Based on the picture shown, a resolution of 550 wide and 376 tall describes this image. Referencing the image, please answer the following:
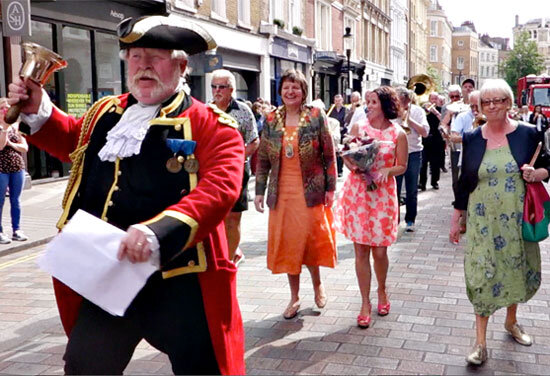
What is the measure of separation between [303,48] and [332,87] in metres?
6.77

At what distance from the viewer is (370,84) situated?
4212 centimetres

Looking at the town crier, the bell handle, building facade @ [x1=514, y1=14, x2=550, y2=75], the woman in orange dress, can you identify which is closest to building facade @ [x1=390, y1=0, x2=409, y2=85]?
Result: the woman in orange dress

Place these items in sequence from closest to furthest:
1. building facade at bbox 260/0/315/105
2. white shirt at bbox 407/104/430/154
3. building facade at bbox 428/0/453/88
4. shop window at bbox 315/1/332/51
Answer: white shirt at bbox 407/104/430/154 → building facade at bbox 260/0/315/105 → shop window at bbox 315/1/332/51 → building facade at bbox 428/0/453/88

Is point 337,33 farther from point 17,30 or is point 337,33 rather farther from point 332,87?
point 17,30

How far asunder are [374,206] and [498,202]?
3.62ft

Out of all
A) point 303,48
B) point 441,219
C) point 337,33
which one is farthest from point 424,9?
point 441,219

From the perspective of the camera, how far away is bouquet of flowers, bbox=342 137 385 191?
5.10 meters

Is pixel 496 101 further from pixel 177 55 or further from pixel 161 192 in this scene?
pixel 161 192

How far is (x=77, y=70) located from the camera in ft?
48.0

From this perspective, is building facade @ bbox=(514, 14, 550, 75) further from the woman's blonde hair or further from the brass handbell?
the brass handbell

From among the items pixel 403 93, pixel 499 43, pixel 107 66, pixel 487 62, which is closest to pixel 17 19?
pixel 403 93

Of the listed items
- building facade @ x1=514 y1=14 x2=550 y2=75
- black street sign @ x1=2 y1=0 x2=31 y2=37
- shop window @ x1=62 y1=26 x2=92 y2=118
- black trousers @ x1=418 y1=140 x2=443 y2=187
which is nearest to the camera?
black street sign @ x1=2 y1=0 x2=31 y2=37

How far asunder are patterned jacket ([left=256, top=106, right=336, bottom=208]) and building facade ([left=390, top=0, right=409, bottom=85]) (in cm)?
4594

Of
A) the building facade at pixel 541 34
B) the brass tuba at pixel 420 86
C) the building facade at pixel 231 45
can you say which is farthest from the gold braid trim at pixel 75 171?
the building facade at pixel 541 34
